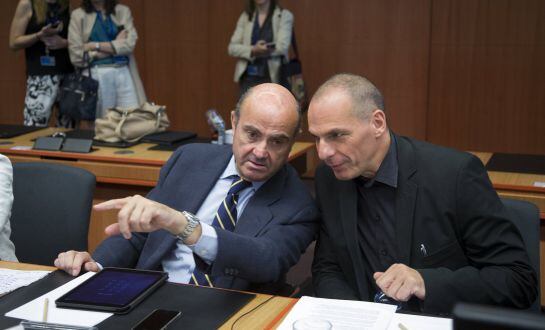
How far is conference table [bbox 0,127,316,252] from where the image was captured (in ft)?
14.3

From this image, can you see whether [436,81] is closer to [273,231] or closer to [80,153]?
[80,153]

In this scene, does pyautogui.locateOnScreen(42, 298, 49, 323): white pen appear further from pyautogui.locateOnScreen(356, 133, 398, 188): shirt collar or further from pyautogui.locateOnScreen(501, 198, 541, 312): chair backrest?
pyautogui.locateOnScreen(501, 198, 541, 312): chair backrest

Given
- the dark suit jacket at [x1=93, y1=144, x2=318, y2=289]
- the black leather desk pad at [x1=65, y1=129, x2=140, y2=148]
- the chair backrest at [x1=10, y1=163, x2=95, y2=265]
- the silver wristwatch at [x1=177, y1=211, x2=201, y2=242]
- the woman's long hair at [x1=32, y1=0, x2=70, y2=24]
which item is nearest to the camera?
the silver wristwatch at [x1=177, y1=211, x2=201, y2=242]

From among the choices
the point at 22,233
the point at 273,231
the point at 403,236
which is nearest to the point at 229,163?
the point at 273,231

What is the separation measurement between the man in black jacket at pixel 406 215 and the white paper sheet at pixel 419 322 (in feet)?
0.97

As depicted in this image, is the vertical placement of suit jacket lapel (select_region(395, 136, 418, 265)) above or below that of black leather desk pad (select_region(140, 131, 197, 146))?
above

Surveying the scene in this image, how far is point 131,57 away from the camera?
21.2 feet

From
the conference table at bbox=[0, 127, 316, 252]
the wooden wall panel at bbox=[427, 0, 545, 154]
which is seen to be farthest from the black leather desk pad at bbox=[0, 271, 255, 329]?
the wooden wall panel at bbox=[427, 0, 545, 154]

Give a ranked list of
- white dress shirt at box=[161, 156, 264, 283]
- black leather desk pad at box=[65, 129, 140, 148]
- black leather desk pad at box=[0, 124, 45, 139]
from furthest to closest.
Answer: black leather desk pad at box=[0, 124, 45, 139] < black leather desk pad at box=[65, 129, 140, 148] < white dress shirt at box=[161, 156, 264, 283]

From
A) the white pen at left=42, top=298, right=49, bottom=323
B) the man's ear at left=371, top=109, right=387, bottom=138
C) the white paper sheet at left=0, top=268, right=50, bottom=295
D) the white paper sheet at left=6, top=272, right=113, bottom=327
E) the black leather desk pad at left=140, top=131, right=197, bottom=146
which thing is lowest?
the black leather desk pad at left=140, top=131, right=197, bottom=146

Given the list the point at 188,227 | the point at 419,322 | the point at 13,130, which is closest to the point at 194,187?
the point at 188,227

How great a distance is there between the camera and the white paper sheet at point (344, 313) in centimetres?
183

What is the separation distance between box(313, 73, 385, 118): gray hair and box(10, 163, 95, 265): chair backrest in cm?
113

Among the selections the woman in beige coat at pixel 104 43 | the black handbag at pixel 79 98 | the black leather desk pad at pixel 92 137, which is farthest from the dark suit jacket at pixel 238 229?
the woman in beige coat at pixel 104 43
